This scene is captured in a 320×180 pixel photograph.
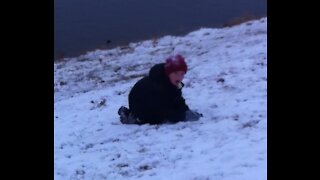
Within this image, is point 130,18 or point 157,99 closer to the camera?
point 157,99

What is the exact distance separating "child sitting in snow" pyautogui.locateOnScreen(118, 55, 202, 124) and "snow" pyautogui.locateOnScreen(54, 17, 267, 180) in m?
0.13

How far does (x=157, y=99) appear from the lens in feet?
24.8

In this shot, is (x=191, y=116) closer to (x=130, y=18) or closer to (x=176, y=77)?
(x=176, y=77)

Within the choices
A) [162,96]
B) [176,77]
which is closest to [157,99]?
[162,96]

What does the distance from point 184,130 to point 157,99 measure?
531mm

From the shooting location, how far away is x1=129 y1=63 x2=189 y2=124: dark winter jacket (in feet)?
24.6

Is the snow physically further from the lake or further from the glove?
the lake

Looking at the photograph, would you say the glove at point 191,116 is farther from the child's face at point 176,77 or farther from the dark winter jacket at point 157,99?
the child's face at point 176,77

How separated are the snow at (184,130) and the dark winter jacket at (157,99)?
A: 142 mm

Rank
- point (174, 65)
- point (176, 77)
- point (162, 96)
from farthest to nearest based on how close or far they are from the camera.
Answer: point (162, 96)
point (176, 77)
point (174, 65)
